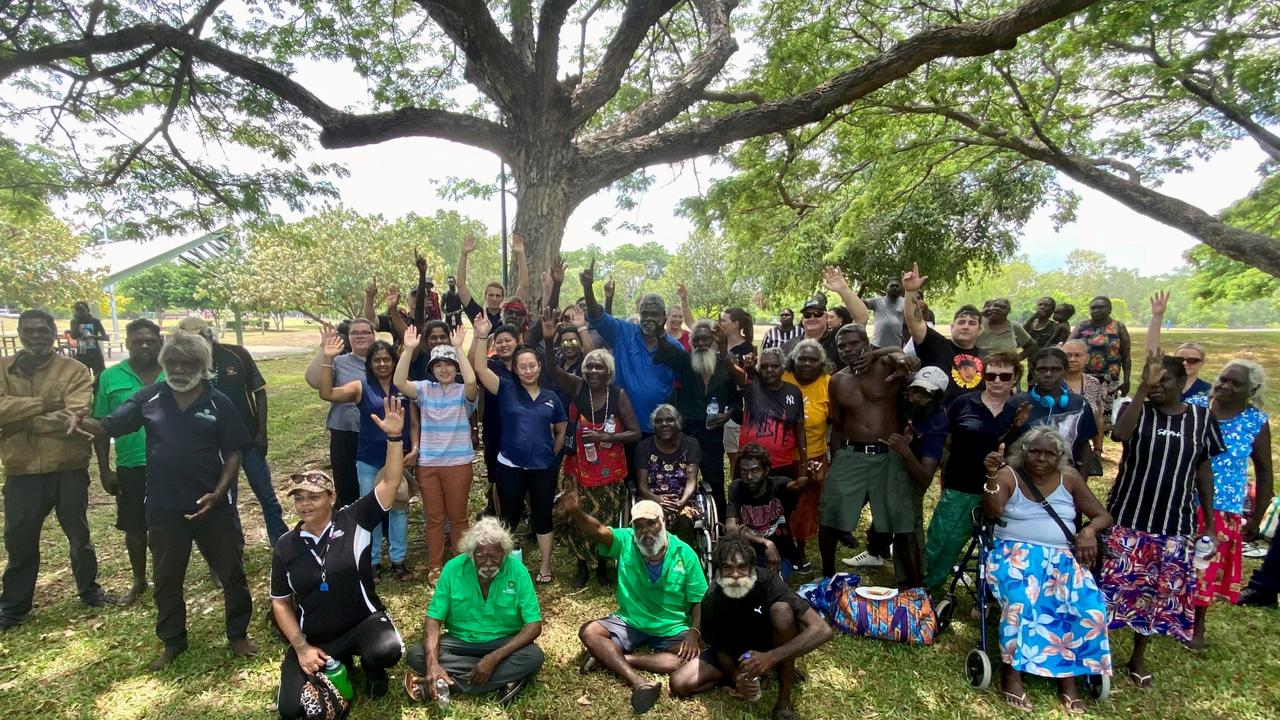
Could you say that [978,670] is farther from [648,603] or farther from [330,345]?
[330,345]

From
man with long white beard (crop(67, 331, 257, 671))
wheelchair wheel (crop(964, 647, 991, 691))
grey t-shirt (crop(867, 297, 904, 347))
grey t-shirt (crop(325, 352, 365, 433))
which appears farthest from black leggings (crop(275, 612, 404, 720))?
grey t-shirt (crop(867, 297, 904, 347))

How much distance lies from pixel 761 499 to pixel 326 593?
9.59ft

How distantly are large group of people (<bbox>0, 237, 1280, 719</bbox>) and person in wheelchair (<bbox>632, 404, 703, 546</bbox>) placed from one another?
0.7 inches

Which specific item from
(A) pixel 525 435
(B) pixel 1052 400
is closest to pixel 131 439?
(A) pixel 525 435

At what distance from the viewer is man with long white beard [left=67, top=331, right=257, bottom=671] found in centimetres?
345

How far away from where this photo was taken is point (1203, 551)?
3.65m

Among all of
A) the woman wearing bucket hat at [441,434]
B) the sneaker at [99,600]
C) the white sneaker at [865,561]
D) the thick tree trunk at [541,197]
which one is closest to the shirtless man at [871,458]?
the white sneaker at [865,561]

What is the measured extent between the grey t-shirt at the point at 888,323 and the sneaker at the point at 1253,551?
3.36 meters

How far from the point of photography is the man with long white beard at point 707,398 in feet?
16.1

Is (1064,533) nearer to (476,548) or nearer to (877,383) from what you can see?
(877,383)

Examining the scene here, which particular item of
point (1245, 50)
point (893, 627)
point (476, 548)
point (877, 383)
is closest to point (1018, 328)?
point (877, 383)

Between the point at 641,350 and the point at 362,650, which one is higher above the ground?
the point at 641,350

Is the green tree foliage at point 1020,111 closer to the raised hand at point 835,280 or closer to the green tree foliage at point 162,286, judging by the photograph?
the raised hand at point 835,280

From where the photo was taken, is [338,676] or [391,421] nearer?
[338,676]
